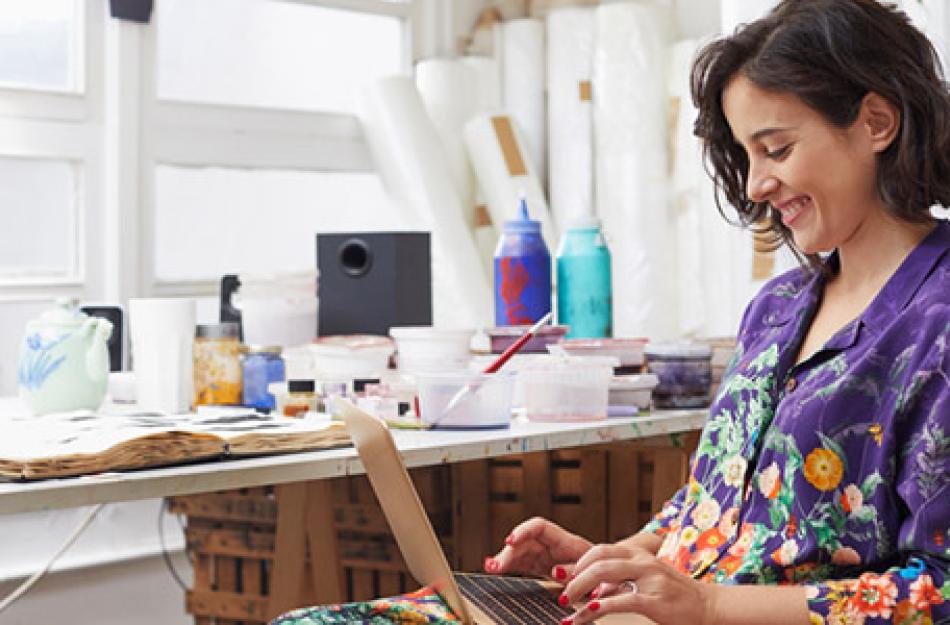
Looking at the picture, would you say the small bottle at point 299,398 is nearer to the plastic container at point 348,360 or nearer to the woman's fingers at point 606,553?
the plastic container at point 348,360

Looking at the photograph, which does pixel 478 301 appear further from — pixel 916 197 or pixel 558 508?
pixel 916 197

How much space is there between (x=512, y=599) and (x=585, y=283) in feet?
3.22

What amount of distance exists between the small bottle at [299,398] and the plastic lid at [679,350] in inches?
22.5

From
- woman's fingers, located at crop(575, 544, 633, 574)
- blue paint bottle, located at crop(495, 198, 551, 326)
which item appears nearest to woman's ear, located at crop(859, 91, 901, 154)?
woman's fingers, located at crop(575, 544, 633, 574)

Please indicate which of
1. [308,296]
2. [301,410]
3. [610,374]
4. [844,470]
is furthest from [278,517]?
[844,470]

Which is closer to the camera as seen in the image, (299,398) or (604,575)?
(604,575)

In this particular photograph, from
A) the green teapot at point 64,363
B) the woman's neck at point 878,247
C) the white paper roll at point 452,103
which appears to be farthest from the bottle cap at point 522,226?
the white paper roll at point 452,103

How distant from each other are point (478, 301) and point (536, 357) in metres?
1.60

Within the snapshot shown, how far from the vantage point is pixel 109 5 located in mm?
3598

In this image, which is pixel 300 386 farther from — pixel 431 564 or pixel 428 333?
pixel 431 564

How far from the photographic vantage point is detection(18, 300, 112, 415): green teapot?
7.17ft

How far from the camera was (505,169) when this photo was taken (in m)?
3.91

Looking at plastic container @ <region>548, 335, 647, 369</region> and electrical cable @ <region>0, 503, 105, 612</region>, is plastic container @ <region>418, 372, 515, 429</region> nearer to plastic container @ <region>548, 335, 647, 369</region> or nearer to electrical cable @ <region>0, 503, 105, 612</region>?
plastic container @ <region>548, 335, 647, 369</region>

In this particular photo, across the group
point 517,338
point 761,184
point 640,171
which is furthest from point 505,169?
point 761,184
